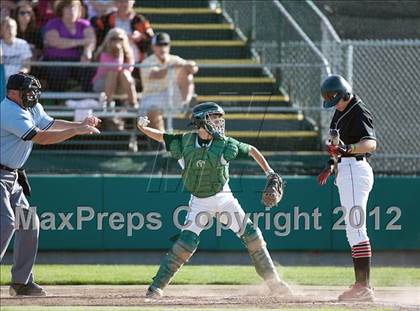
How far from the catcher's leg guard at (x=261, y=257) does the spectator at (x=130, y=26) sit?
6.40 m

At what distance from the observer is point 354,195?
9.86 metres

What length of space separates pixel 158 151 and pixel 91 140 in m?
0.93

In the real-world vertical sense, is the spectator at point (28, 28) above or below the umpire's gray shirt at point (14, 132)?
below

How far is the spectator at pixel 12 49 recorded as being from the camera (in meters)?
14.7

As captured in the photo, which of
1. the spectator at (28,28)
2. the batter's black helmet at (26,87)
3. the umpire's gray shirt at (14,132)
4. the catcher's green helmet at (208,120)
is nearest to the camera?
the umpire's gray shirt at (14,132)

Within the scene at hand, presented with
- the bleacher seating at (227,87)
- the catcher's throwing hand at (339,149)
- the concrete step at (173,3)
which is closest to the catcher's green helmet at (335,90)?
the catcher's throwing hand at (339,149)

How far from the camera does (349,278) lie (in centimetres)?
1247

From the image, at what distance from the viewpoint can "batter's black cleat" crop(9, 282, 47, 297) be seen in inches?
388

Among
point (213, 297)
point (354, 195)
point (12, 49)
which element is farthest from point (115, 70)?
point (354, 195)

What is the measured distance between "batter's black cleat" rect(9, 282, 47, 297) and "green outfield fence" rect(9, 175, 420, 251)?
4626mm

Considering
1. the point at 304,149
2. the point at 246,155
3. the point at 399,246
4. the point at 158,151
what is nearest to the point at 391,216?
the point at 399,246

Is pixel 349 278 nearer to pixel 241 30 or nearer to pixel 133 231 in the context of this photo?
pixel 133 231

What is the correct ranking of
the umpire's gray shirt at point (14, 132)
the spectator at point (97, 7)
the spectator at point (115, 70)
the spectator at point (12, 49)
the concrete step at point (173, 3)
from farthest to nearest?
the concrete step at point (173, 3)
the spectator at point (97, 7)
the spectator at point (115, 70)
the spectator at point (12, 49)
the umpire's gray shirt at point (14, 132)

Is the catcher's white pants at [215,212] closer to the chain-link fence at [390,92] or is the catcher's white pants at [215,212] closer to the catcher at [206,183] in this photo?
the catcher at [206,183]
